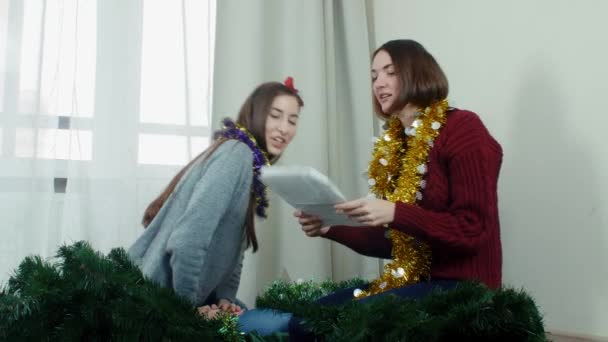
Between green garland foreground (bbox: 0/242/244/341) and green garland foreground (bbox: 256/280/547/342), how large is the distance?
20 cm

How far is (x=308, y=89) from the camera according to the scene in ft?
7.31

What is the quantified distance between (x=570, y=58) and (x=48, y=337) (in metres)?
1.43

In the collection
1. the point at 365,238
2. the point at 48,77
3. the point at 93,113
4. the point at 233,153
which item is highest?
the point at 48,77

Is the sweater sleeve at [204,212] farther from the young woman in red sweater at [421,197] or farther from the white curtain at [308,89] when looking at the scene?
the white curtain at [308,89]

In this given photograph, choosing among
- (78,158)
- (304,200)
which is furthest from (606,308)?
(78,158)

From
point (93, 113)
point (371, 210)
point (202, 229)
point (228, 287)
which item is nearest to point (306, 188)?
point (371, 210)

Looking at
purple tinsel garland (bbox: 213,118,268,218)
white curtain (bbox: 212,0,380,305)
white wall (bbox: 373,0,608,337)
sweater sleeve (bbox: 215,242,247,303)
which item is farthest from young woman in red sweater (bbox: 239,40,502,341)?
white curtain (bbox: 212,0,380,305)

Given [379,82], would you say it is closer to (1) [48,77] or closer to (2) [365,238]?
(2) [365,238]

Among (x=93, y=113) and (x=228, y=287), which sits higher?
(x=93, y=113)

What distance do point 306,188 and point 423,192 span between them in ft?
1.03

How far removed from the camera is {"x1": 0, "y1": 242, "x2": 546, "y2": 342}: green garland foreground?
2.63 feet

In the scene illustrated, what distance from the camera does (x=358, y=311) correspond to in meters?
0.82

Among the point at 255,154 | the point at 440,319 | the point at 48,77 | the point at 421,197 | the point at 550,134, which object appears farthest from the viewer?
the point at 48,77

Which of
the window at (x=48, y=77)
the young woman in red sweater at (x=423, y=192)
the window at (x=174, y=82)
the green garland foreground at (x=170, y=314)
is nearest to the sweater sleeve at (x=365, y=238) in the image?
the young woman in red sweater at (x=423, y=192)
